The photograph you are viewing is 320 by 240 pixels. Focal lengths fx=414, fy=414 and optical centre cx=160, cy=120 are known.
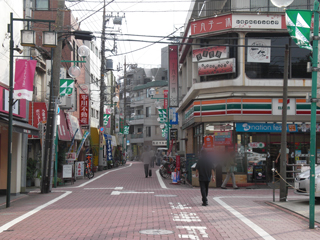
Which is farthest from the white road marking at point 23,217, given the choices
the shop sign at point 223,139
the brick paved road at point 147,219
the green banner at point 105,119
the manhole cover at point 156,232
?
the green banner at point 105,119

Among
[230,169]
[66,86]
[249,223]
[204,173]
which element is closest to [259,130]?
[230,169]

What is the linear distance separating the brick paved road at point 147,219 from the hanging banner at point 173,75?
1489cm

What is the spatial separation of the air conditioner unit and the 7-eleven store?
344 inches

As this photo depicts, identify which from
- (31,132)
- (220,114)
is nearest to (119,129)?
(220,114)

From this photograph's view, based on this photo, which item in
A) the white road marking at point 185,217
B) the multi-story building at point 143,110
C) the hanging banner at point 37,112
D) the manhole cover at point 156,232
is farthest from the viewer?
the multi-story building at point 143,110

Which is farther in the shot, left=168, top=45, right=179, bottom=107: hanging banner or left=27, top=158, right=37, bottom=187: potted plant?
left=168, top=45, right=179, bottom=107: hanging banner

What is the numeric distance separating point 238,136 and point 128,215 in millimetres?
11388

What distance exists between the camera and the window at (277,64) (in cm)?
2120

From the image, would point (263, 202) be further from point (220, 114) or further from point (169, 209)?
point (220, 114)

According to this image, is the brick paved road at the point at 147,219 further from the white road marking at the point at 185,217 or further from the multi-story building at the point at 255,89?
the multi-story building at the point at 255,89

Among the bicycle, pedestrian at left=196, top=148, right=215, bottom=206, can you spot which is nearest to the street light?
pedestrian at left=196, top=148, right=215, bottom=206

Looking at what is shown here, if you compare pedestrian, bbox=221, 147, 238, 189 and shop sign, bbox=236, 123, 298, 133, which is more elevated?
shop sign, bbox=236, 123, 298, 133

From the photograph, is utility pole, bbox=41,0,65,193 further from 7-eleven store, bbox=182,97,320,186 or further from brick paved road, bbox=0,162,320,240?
7-eleven store, bbox=182,97,320,186

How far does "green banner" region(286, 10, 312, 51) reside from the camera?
Answer: 30.1 feet
